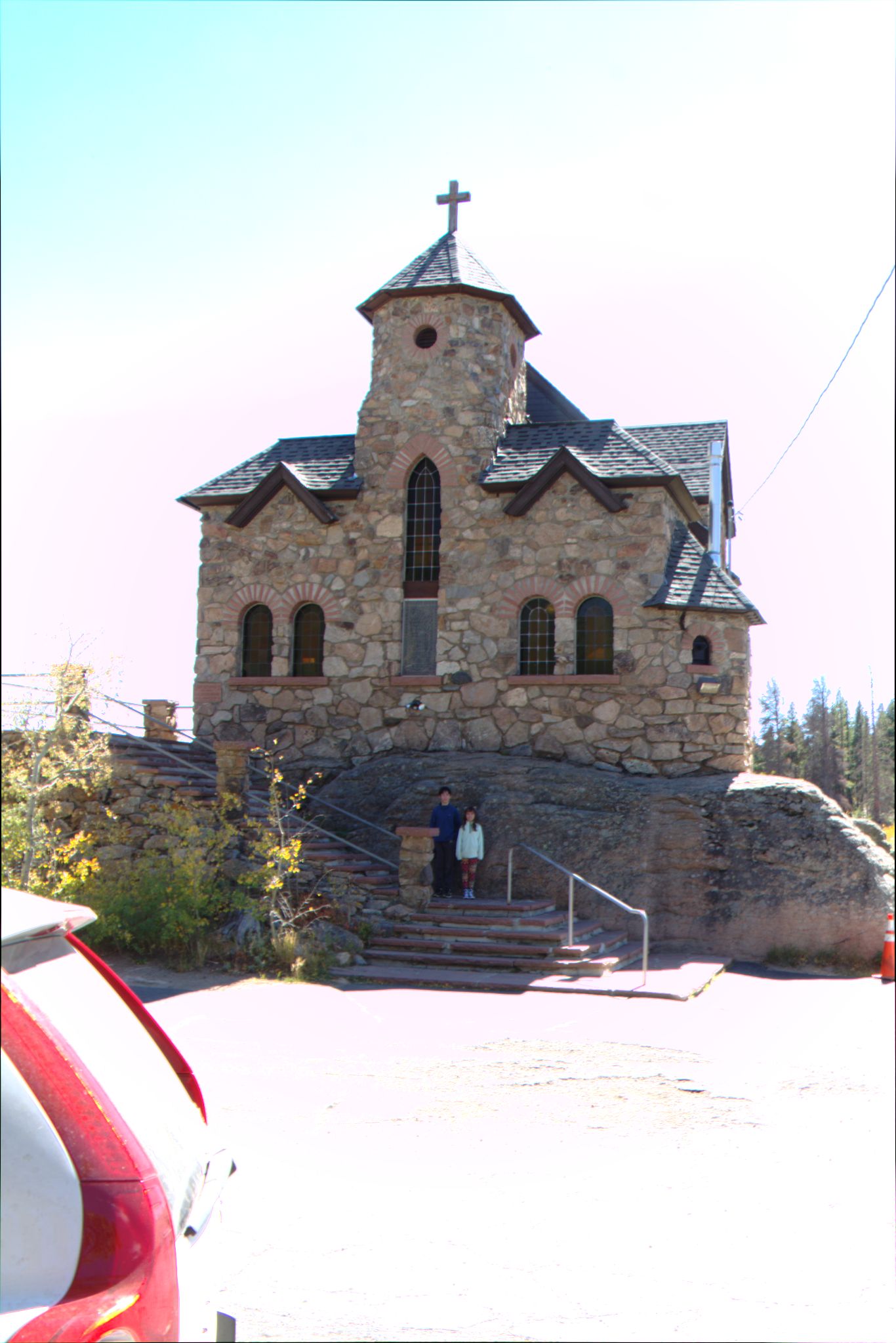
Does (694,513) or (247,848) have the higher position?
(694,513)

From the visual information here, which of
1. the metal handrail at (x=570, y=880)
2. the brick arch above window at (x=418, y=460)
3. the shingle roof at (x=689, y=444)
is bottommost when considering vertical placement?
the metal handrail at (x=570, y=880)

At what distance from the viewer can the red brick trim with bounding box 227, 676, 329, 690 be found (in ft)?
62.4

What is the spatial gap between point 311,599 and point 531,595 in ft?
13.5

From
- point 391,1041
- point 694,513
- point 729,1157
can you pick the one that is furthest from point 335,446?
point 729,1157

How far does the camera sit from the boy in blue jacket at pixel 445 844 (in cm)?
1503

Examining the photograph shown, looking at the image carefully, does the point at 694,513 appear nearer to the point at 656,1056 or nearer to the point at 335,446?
the point at 335,446

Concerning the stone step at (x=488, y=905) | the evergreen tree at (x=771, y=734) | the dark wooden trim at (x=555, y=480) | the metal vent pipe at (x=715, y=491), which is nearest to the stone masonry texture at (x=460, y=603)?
the dark wooden trim at (x=555, y=480)

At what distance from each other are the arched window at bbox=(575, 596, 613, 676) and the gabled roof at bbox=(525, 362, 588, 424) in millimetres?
6931

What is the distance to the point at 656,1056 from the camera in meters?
8.70

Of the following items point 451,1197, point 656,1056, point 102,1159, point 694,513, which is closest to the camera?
point 102,1159

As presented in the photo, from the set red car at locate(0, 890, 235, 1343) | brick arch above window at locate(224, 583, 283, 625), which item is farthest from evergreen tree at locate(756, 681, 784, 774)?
red car at locate(0, 890, 235, 1343)

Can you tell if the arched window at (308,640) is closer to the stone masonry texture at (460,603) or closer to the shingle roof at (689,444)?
the stone masonry texture at (460,603)

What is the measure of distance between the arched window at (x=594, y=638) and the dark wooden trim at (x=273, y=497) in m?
4.96

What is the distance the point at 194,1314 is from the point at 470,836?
1281cm
